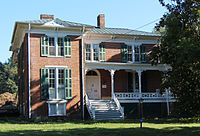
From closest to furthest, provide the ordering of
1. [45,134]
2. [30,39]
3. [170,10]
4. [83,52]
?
[45,134] → [170,10] → [30,39] → [83,52]

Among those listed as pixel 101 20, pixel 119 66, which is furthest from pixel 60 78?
pixel 101 20

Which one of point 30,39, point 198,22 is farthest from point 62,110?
point 198,22

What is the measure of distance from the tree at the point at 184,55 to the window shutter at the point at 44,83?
9597 millimetres

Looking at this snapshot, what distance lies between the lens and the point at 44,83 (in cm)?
2269

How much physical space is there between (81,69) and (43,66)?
10.1 ft

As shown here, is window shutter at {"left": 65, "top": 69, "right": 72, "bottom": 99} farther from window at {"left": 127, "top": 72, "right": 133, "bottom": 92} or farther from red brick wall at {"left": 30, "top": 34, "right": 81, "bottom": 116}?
window at {"left": 127, "top": 72, "right": 133, "bottom": 92}

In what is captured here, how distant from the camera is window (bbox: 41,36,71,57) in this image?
23078 mm

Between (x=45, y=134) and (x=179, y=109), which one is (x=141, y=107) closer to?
(x=179, y=109)

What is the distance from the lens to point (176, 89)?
637 inches

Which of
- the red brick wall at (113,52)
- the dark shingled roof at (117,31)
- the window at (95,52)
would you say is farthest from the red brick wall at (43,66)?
the dark shingled roof at (117,31)

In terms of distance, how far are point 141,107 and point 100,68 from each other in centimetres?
492

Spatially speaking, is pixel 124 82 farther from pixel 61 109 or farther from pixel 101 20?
pixel 61 109

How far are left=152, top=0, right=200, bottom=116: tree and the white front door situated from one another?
1060cm

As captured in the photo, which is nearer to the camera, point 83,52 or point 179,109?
point 179,109
